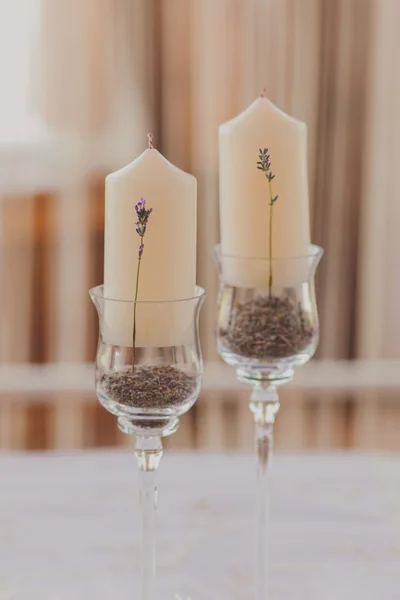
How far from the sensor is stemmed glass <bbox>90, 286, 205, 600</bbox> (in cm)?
79

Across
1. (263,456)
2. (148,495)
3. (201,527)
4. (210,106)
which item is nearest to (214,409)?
(210,106)

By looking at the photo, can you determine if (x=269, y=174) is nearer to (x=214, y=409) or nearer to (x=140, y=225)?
(x=140, y=225)

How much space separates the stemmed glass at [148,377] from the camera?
79cm

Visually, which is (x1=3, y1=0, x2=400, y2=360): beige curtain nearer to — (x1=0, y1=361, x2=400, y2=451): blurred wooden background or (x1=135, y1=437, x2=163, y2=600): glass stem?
(x1=0, y1=361, x2=400, y2=451): blurred wooden background

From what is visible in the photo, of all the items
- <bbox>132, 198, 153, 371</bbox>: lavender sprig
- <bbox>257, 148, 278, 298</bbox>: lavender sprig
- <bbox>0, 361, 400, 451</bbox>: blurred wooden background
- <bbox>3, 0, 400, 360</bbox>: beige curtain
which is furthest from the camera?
<bbox>0, 361, 400, 451</bbox>: blurred wooden background

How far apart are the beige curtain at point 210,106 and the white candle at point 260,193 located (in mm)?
1473

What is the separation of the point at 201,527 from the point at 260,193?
0.41 m

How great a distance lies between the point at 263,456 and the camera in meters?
0.99

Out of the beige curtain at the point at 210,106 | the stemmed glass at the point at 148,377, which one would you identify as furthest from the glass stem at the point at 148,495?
the beige curtain at the point at 210,106

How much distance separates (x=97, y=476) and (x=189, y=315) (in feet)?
1.59

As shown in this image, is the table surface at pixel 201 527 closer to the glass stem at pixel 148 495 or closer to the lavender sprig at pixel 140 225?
the glass stem at pixel 148 495

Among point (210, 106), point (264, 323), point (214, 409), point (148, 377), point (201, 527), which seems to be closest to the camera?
point (148, 377)

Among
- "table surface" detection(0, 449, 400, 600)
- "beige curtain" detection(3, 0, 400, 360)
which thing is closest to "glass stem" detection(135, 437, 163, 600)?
"table surface" detection(0, 449, 400, 600)

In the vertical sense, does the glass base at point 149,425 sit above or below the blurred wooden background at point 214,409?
above
